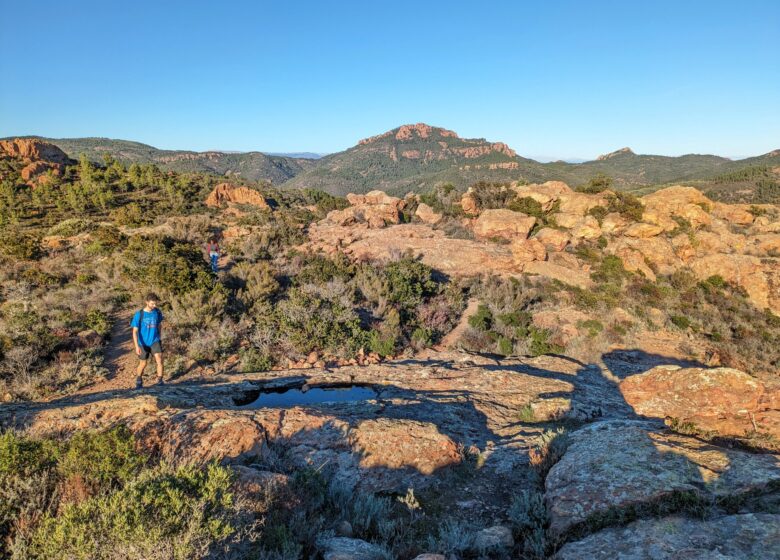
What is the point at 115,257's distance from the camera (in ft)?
45.3

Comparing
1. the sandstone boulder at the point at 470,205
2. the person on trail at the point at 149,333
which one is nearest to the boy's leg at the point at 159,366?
the person on trail at the point at 149,333

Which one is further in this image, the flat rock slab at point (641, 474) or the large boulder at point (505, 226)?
the large boulder at point (505, 226)

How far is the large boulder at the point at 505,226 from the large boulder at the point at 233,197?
16.0m

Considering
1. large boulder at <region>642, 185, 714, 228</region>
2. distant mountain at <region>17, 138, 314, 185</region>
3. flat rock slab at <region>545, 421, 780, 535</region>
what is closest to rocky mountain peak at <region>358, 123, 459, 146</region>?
distant mountain at <region>17, 138, 314, 185</region>

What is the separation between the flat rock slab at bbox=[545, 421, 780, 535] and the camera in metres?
3.24

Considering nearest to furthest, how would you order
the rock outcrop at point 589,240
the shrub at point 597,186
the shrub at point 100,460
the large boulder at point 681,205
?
the shrub at point 100,460, the rock outcrop at point 589,240, the large boulder at point 681,205, the shrub at point 597,186

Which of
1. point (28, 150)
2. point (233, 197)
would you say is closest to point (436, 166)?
point (233, 197)

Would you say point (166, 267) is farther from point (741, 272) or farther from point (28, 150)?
point (28, 150)

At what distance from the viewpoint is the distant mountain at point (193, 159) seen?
8931 cm

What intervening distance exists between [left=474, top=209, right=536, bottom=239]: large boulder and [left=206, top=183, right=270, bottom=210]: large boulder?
1596 cm

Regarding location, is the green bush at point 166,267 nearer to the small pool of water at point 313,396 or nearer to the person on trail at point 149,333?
the person on trail at point 149,333

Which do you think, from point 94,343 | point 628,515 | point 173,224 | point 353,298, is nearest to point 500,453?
point 628,515

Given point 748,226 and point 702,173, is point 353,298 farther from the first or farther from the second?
point 702,173

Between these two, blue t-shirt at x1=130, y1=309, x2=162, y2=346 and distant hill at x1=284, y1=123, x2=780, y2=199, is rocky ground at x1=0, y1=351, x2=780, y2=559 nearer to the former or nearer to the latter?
blue t-shirt at x1=130, y1=309, x2=162, y2=346
